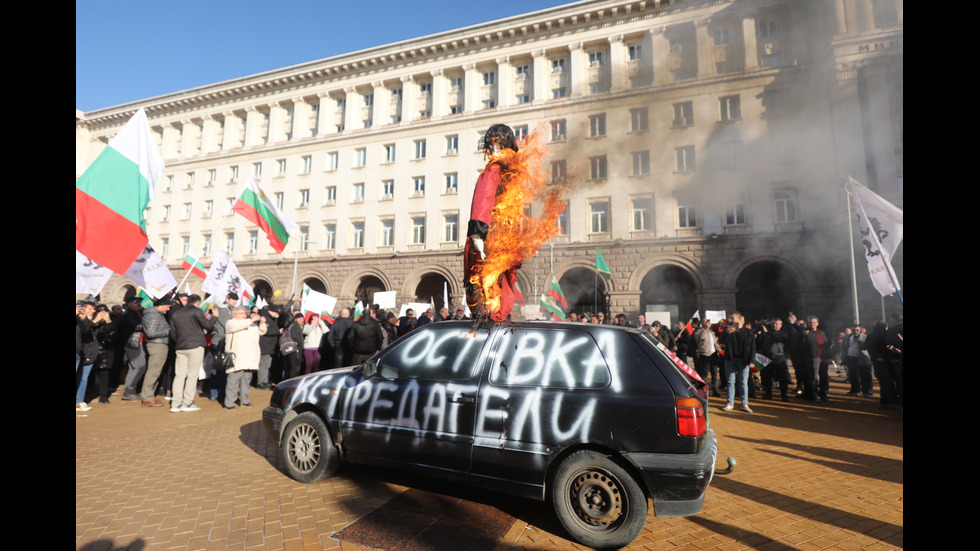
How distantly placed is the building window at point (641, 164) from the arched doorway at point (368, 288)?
1743 cm

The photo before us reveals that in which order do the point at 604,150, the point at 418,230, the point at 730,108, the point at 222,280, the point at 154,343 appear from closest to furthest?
the point at 154,343 → the point at 222,280 → the point at 604,150 → the point at 730,108 → the point at 418,230

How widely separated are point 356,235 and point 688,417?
29.6 meters

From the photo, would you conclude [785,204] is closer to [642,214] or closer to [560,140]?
[642,214]

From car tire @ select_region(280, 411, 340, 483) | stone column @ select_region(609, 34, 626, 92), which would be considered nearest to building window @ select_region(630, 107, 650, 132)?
stone column @ select_region(609, 34, 626, 92)

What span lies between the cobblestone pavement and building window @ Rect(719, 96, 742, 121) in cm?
1989

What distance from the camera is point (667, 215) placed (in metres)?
23.3

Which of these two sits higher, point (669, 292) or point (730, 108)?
point (730, 108)

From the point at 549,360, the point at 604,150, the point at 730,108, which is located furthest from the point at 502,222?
the point at 730,108

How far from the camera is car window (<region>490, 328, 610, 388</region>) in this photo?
3311 millimetres

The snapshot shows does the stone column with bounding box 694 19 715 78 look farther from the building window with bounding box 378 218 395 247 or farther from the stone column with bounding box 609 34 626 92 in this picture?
the building window with bounding box 378 218 395 247

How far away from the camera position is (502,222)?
4.63 metres

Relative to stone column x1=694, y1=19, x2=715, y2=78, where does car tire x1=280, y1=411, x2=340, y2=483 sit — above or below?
below
